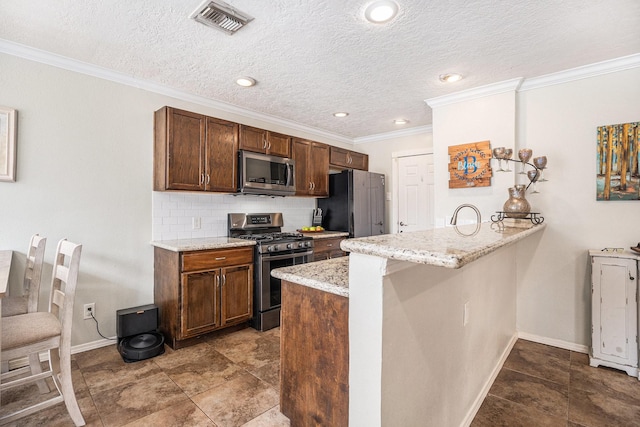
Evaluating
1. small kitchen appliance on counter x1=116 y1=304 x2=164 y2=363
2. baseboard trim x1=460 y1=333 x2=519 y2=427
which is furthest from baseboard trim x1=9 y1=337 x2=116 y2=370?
baseboard trim x1=460 y1=333 x2=519 y2=427

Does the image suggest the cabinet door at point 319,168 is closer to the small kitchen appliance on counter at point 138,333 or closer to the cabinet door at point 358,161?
the cabinet door at point 358,161

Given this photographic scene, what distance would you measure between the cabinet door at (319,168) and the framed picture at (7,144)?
2.84 m

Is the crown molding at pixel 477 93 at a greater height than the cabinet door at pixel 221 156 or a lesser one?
greater

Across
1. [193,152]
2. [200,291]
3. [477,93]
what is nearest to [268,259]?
[200,291]

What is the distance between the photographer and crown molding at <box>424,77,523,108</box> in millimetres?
2846

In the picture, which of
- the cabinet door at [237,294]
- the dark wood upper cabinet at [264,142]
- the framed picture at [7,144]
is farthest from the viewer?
the dark wood upper cabinet at [264,142]

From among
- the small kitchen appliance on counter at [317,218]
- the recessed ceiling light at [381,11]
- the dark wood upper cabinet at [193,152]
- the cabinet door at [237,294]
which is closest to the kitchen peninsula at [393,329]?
the recessed ceiling light at [381,11]

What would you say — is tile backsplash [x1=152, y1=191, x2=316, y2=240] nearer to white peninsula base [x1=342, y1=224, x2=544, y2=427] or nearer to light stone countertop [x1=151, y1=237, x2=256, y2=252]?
light stone countertop [x1=151, y1=237, x2=256, y2=252]

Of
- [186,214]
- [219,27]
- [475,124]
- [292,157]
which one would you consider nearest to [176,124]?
[186,214]

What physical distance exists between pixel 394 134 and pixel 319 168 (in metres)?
1.33

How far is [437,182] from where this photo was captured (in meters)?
3.33

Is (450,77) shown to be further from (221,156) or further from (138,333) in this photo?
(138,333)

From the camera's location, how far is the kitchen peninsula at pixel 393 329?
1.04 m

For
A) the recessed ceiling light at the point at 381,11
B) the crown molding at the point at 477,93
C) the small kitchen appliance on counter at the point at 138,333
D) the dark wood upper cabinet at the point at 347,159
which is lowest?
the small kitchen appliance on counter at the point at 138,333
